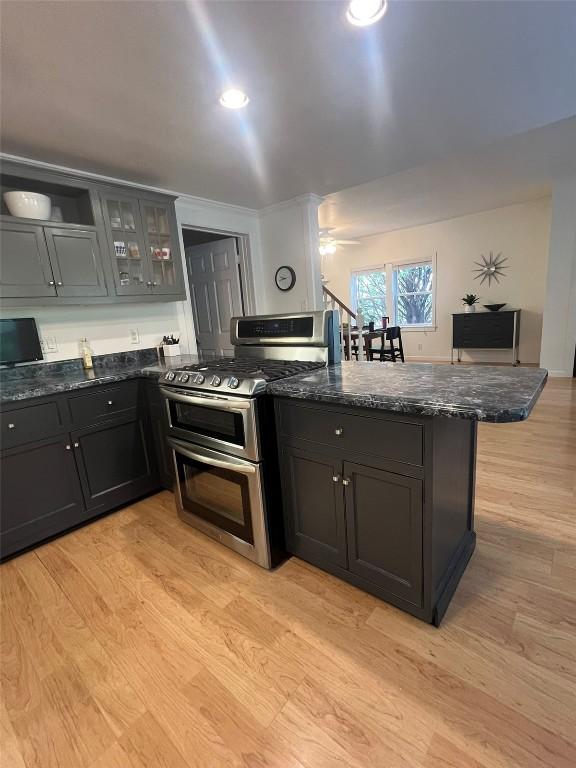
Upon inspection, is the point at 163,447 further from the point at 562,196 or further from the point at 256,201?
the point at 562,196

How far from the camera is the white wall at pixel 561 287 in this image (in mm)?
4625

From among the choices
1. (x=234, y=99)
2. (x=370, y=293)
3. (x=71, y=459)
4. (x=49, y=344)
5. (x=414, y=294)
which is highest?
(x=234, y=99)

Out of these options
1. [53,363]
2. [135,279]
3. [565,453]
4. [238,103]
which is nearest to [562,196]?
[565,453]

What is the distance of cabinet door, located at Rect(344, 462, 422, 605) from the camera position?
1299 mm

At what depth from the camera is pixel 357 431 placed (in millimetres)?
1358

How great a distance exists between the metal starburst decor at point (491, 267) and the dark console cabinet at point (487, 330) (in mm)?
713

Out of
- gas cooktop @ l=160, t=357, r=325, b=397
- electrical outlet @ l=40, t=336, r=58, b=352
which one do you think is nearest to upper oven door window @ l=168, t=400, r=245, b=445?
gas cooktop @ l=160, t=357, r=325, b=397

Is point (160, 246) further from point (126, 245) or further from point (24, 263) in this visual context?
point (24, 263)

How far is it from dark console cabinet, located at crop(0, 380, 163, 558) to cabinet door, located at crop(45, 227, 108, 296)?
0.76 meters

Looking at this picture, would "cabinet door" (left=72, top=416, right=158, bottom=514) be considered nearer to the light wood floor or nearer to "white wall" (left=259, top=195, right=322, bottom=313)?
the light wood floor

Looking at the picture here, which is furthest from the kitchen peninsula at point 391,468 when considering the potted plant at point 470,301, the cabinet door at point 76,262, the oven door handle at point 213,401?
the potted plant at point 470,301

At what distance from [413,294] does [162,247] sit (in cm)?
573

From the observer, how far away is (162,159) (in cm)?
260

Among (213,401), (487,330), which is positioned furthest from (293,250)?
(487,330)
